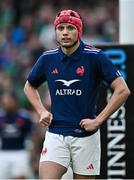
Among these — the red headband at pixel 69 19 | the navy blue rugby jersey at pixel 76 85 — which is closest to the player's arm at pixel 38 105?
the navy blue rugby jersey at pixel 76 85

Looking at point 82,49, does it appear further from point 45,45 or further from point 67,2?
point 67,2

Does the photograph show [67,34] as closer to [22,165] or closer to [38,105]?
[38,105]

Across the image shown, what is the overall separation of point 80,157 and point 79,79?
0.70 metres

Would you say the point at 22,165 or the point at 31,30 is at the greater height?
the point at 31,30

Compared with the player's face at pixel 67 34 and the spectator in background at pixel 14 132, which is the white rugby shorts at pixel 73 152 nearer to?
the player's face at pixel 67 34

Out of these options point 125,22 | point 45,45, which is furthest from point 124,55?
point 45,45

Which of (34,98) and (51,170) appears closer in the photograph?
(51,170)

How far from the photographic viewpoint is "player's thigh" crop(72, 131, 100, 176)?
24.8 ft

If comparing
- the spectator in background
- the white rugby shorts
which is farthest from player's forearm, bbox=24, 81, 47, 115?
the spectator in background

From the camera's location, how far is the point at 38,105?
7777 mm

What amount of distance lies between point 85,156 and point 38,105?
0.65 meters

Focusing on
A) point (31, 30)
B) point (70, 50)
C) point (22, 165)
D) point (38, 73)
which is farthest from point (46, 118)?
point (31, 30)

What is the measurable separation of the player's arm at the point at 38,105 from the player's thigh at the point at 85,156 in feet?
1.08

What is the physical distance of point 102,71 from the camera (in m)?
7.59
